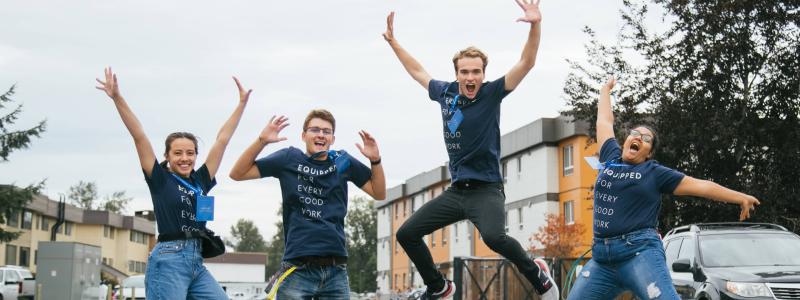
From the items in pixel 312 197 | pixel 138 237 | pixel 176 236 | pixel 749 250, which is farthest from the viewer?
pixel 138 237

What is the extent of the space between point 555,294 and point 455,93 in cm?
189

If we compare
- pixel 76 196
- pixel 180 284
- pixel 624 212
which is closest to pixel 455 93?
pixel 624 212

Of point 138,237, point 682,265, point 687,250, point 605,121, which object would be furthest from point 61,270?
point 138,237

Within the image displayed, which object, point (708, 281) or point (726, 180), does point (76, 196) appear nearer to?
point (726, 180)

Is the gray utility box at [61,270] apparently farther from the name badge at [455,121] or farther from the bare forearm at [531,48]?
the bare forearm at [531,48]

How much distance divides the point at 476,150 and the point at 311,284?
5.76ft

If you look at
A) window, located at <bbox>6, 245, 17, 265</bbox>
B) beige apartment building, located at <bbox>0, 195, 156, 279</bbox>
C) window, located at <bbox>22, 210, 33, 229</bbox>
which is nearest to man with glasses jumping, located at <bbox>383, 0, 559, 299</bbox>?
beige apartment building, located at <bbox>0, 195, 156, 279</bbox>

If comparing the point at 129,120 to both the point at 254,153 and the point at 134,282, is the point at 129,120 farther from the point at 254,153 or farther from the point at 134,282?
the point at 134,282

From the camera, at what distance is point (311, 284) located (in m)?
7.11

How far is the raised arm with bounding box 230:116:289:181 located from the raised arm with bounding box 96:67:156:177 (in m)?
0.64

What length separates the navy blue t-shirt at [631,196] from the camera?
317 inches

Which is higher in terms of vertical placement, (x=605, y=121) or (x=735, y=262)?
(x=605, y=121)

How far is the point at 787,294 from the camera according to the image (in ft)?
41.1

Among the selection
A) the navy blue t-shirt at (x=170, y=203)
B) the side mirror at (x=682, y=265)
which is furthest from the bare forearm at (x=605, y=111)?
the side mirror at (x=682, y=265)
